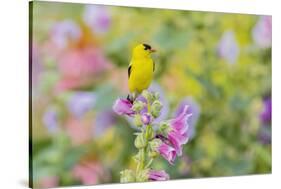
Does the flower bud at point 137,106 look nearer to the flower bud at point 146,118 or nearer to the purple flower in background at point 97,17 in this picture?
the flower bud at point 146,118

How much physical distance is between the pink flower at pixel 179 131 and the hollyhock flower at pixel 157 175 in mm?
122

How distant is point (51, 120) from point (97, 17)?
20.1 inches

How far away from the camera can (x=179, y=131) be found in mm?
3145

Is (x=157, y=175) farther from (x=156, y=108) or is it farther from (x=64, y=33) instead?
(x=64, y=33)

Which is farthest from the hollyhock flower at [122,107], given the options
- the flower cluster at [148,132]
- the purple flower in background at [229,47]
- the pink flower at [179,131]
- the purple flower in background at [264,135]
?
the purple flower in background at [264,135]

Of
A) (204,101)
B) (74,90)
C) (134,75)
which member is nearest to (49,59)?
(74,90)

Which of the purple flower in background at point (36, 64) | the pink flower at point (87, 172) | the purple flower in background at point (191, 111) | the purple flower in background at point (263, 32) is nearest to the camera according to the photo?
the purple flower in background at point (36, 64)

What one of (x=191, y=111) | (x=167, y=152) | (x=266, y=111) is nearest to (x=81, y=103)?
(x=167, y=152)

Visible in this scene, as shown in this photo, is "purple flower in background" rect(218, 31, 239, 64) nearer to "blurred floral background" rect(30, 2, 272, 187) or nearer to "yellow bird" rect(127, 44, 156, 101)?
"blurred floral background" rect(30, 2, 272, 187)

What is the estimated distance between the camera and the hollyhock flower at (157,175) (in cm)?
313

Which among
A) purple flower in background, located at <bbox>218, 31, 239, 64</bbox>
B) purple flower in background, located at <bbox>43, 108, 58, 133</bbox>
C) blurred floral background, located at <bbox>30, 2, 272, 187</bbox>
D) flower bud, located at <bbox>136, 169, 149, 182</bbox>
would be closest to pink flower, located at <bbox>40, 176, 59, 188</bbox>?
blurred floral background, located at <bbox>30, 2, 272, 187</bbox>

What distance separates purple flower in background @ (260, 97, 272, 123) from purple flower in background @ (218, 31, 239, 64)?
28 cm

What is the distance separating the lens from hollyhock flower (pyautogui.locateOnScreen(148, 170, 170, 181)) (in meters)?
3.13

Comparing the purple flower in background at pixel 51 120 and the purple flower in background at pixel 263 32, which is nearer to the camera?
the purple flower in background at pixel 51 120
